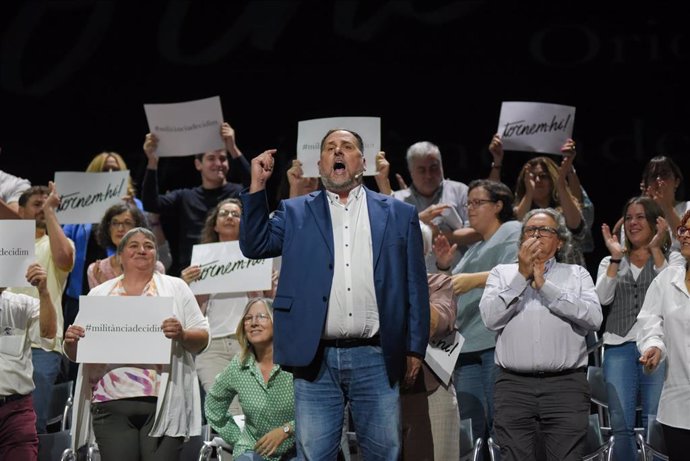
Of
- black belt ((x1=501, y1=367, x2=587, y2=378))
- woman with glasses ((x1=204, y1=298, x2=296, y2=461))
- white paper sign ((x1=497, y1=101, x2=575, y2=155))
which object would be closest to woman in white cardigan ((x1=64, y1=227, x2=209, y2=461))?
woman with glasses ((x1=204, y1=298, x2=296, y2=461))

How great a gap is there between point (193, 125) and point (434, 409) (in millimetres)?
2742

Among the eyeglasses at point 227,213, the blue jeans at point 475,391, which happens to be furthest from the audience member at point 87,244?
the blue jeans at point 475,391

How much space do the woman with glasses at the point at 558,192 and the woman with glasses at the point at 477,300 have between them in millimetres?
609

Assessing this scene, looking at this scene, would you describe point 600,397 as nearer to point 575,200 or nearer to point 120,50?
point 575,200

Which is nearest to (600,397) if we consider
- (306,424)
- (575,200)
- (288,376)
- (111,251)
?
(575,200)

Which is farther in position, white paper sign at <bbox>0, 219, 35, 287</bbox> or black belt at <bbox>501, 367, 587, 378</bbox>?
white paper sign at <bbox>0, 219, 35, 287</bbox>

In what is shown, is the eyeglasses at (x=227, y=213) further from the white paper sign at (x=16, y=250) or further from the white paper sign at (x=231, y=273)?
the white paper sign at (x=16, y=250)

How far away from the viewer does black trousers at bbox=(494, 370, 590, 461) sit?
177 inches

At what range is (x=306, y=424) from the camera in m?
3.94

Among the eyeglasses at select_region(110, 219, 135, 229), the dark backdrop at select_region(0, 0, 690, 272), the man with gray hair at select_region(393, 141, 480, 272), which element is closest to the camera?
the eyeglasses at select_region(110, 219, 135, 229)

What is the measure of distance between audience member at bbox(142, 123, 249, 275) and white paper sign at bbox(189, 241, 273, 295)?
684 millimetres

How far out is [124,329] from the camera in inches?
190

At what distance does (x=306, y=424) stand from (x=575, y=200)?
288 centimetres

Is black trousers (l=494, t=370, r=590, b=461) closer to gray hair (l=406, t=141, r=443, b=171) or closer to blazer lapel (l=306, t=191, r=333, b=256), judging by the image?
blazer lapel (l=306, t=191, r=333, b=256)
